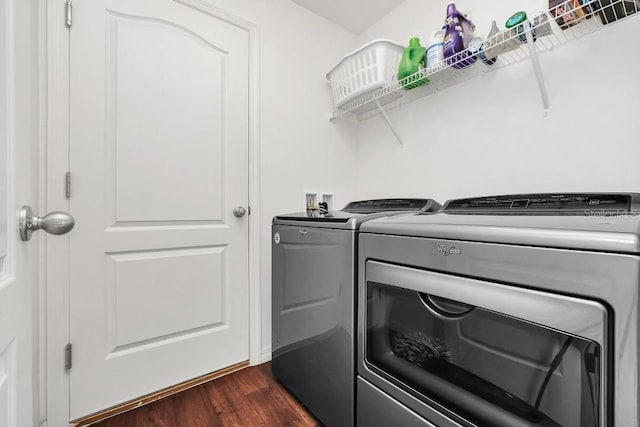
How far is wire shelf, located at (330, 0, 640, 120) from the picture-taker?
1.02 m

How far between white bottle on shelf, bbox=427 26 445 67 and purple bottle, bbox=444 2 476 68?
0.09 feet

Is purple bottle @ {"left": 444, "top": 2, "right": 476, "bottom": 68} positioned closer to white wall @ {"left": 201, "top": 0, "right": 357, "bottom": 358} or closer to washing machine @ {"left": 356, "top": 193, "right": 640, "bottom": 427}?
washing machine @ {"left": 356, "top": 193, "right": 640, "bottom": 427}

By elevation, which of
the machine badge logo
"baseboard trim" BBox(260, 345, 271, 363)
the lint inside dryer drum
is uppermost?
the machine badge logo

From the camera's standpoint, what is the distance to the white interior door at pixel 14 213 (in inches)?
17.8

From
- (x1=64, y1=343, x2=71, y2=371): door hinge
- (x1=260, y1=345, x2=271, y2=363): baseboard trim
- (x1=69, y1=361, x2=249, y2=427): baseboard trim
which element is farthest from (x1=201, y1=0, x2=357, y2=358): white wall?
(x1=64, y1=343, x2=71, y2=371): door hinge

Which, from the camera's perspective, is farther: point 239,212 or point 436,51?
point 239,212

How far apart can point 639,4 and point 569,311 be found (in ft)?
3.72

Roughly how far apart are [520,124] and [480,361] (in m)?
1.09

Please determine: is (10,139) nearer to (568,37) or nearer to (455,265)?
(455,265)

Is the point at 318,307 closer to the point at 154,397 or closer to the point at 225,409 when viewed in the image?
the point at 225,409

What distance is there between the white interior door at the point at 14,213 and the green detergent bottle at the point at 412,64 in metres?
1.43

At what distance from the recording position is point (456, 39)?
134cm

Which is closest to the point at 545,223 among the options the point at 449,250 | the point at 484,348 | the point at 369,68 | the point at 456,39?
the point at 449,250

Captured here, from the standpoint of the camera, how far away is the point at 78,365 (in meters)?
1.23
